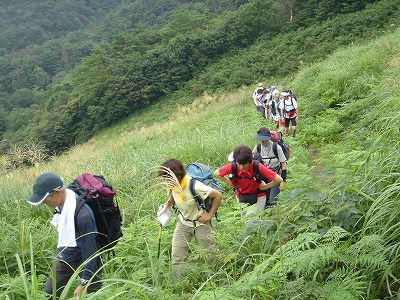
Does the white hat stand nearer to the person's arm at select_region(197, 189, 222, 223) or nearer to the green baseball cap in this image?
the person's arm at select_region(197, 189, 222, 223)

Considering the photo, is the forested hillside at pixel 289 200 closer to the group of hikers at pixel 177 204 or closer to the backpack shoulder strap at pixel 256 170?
the group of hikers at pixel 177 204

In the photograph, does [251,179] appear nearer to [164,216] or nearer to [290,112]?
[164,216]

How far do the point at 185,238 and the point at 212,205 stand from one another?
433mm

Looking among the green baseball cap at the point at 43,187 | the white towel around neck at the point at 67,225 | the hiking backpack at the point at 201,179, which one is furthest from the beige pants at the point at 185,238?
the green baseball cap at the point at 43,187

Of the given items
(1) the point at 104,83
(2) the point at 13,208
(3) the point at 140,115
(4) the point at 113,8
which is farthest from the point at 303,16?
(4) the point at 113,8

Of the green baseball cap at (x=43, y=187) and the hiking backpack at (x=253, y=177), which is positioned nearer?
the green baseball cap at (x=43, y=187)

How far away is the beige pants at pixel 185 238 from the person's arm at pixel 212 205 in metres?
0.10

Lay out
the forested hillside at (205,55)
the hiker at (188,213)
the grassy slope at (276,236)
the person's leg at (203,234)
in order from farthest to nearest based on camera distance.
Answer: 1. the forested hillside at (205,55)
2. the person's leg at (203,234)
3. the hiker at (188,213)
4. the grassy slope at (276,236)

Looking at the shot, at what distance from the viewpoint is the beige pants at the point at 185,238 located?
3.96 meters

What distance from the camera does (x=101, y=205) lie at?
3.34 metres

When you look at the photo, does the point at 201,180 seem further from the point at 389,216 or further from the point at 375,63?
the point at 375,63

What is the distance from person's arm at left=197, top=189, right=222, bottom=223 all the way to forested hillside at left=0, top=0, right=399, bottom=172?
74.1 ft

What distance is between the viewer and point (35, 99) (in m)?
68.5

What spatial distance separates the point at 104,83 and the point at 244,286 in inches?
1456
